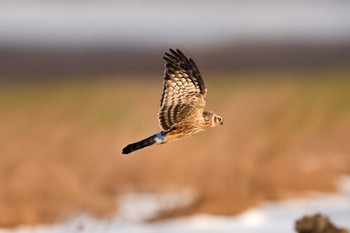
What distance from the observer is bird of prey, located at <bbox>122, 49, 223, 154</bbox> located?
12711mm

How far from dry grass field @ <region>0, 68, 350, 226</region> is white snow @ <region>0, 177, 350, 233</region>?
318 mm

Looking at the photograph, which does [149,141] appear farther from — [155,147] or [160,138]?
[155,147]

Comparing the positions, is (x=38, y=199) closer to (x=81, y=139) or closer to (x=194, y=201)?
(x=194, y=201)

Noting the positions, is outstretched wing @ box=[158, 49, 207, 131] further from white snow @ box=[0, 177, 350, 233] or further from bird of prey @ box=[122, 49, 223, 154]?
white snow @ box=[0, 177, 350, 233]

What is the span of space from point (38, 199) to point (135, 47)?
14948mm

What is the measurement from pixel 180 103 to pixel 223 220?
5.05 m

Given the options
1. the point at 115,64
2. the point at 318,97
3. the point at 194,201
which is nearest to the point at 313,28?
the point at 115,64

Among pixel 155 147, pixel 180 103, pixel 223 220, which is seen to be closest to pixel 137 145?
pixel 180 103

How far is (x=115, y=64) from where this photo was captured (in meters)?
29.8

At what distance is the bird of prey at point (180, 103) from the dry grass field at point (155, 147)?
4.66 meters

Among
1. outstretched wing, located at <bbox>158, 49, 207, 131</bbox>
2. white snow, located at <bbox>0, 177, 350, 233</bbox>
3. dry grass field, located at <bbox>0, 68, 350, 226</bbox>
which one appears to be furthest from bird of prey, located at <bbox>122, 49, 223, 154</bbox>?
dry grass field, located at <bbox>0, 68, 350, 226</bbox>

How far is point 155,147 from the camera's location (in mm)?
21406

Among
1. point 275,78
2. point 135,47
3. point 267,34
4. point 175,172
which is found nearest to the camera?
point 175,172

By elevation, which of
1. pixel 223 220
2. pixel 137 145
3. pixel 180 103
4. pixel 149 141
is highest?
pixel 223 220
